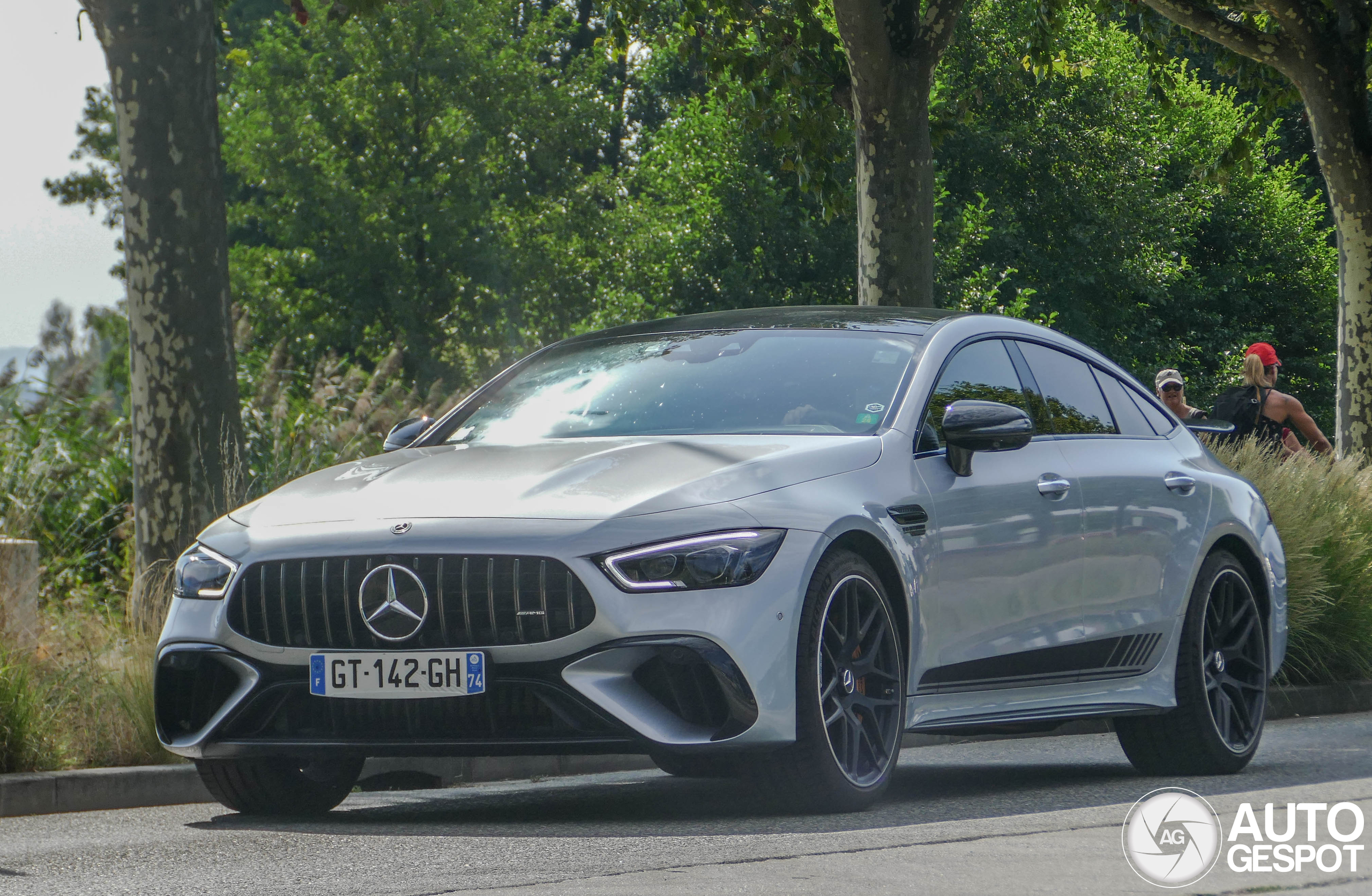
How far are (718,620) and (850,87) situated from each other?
853 cm

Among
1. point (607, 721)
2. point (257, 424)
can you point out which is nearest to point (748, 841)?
point (607, 721)

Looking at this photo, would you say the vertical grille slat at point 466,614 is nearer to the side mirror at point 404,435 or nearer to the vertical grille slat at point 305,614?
the vertical grille slat at point 305,614

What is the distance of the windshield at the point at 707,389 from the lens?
6211 mm

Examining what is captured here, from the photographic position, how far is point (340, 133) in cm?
4191

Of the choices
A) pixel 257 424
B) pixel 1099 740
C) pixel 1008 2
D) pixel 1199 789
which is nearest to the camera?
pixel 1199 789

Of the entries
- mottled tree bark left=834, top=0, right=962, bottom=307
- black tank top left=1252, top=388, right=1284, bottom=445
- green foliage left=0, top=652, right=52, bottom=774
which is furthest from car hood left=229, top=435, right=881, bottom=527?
black tank top left=1252, top=388, right=1284, bottom=445

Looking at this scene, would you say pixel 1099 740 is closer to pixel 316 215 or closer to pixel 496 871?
pixel 496 871

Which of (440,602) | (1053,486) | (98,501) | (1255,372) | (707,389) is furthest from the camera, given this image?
(1255,372)

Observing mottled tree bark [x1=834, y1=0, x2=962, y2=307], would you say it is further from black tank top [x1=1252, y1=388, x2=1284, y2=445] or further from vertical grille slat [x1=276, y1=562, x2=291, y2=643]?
vertical grille slat [x1=276, y1=562, x2=291, y2=643]

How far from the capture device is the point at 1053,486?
6.68 metres

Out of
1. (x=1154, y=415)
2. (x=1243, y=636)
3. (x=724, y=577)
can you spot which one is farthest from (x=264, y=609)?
(x=1243, y=636)

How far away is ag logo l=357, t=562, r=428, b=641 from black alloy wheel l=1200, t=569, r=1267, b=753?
3420 millimetres

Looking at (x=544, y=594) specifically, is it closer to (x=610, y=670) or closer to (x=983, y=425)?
(x=610, y=670)

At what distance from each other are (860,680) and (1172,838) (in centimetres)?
100
